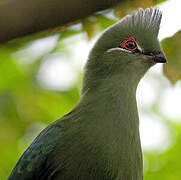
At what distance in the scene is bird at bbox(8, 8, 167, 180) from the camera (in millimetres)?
3080

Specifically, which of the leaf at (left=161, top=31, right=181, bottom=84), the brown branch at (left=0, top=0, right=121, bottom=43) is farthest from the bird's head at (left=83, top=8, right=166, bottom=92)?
the brown branch at (left=0, top=0, right=121, bottom=43)

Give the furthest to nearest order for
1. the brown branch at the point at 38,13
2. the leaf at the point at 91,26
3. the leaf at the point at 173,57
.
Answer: the leaf at the point at 91,26
the leaf at the point at 173,57
the brown branch at the point at 38,13

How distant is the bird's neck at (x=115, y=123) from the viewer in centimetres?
312

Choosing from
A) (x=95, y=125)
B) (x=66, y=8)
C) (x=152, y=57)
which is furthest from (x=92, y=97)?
(x=66, y=8)

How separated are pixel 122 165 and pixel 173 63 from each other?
1023mm

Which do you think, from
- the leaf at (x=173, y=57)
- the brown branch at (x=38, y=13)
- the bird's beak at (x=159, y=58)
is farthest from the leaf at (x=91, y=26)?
the brown branch at (x=38, y=13)

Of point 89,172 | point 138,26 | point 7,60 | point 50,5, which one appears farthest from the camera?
point 7,60

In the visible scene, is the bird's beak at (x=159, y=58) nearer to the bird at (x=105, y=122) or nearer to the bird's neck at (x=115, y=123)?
→ the bird at (x=105, y=122)

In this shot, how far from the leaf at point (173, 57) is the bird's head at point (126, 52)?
437 mm

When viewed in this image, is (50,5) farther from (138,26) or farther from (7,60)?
(7,60)

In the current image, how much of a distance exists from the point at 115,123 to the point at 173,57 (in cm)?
80

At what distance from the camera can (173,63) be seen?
10.8 feet

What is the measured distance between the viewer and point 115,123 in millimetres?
3340

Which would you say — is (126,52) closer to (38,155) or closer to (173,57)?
(173,57)
